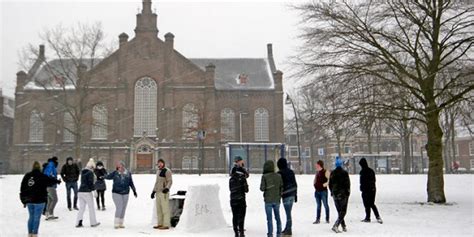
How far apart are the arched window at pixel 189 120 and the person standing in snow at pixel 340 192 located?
36145 mm

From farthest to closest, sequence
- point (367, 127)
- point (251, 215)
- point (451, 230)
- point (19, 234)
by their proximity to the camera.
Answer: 1. point (367, 127)
2. point (251, 215)
3. point (451, 230)
4. point (19, 234)

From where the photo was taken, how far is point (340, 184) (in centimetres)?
1138

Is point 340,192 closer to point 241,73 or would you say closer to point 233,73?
point 241,73

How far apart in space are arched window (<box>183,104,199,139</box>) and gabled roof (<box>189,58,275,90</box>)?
5.48 metres

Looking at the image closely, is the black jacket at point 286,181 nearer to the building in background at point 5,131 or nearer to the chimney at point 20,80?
the chimney at point 20,80

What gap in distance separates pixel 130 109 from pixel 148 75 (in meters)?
4.51

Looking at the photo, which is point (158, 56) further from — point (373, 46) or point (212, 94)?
point (373, 46)

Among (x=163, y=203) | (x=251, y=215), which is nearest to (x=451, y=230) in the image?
(x=251, y=215)

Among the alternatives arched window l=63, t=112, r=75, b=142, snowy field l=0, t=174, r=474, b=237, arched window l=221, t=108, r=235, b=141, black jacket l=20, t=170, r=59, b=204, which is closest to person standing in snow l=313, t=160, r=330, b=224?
snowy field l=0, t=174, r=474, b=237

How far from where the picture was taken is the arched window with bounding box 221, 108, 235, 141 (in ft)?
178

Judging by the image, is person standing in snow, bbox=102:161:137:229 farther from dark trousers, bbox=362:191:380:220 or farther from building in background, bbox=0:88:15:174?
building in background, bbox=0:88:15:174

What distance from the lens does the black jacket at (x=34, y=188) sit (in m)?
9.94

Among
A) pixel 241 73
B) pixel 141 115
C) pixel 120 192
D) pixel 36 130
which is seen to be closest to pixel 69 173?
pixel 120 192

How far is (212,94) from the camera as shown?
172ft
